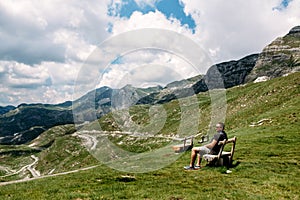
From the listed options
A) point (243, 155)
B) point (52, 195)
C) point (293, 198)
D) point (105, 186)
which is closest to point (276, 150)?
point (243, 155)

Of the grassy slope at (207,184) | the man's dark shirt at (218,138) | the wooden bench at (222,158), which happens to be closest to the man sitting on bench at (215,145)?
the man's dark shirt at (218,138)

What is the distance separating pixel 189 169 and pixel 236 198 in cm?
834

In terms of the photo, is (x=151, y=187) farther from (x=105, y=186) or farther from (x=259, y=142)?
(x=259, y=142)

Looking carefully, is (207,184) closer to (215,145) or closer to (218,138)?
(215,145)

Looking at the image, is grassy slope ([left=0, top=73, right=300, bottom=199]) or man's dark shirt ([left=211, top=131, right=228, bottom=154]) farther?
man's dark shirt ([left=211, top=131, right=228, bottom=154])

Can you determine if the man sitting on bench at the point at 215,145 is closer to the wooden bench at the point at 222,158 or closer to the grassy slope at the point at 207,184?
the wooden bench at the point at 222,158

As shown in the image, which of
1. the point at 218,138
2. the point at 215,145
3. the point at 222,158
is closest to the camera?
the point at 218,138

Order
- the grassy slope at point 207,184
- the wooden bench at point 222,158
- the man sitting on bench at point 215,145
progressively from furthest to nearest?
the wooden bench at point 222,158
the man sitting on bench at point 215,145
the grassy slope at point 207,184

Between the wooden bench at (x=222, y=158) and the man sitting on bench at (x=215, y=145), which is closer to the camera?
the man sitting on bench at (x=215, y=145)

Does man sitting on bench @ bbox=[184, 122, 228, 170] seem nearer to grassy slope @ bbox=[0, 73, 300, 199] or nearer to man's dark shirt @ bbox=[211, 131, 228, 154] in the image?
man's dark shirt @ bbox=[211, 131, 228, 154]

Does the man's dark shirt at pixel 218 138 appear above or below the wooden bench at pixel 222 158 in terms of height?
above

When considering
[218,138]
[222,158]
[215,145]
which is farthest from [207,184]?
[222,158]

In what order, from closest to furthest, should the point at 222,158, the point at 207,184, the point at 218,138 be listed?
1. the point at 207,184
2. the point at 218,138
3. the point at 222,158

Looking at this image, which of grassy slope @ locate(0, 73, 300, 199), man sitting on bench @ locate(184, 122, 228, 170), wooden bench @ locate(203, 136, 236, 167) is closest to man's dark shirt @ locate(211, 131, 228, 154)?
man sitting on bench @ locate(184, 122, 228, 170)
